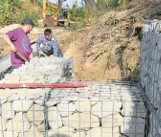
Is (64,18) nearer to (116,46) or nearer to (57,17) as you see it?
(57,17)

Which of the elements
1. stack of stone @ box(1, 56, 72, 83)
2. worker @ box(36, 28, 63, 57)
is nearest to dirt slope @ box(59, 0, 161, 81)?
worker @ box(36, 28, 63, 57)

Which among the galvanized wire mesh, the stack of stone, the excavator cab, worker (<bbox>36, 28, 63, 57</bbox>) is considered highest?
the excavator cab

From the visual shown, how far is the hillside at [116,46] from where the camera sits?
8867mm

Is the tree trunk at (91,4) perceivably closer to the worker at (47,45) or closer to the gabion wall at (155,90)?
the worker at (47,45)

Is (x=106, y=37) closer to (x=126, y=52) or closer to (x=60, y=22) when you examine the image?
(x=126, y=52)

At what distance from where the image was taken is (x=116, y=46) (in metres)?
9.25

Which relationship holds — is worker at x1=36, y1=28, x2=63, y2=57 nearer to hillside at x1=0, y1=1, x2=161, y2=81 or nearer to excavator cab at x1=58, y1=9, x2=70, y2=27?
hillside at x1=0, y1=1, x2=161, y2=81

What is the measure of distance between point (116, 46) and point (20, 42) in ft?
13.1

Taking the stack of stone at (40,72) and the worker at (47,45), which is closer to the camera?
the stack of stone at (40,72)

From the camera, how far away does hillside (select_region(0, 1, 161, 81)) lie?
887 cm

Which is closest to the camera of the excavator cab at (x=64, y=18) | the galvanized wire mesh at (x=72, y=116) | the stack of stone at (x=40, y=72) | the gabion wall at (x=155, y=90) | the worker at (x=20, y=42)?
the gabion wall at (x=155, y=90)

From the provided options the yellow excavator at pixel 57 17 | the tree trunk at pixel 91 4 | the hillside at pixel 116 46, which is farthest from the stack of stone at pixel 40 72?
the yellow excavator at pixel 57 17

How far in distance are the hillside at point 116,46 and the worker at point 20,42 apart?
3.46m

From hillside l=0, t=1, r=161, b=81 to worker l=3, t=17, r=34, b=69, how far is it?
3.46 meters
